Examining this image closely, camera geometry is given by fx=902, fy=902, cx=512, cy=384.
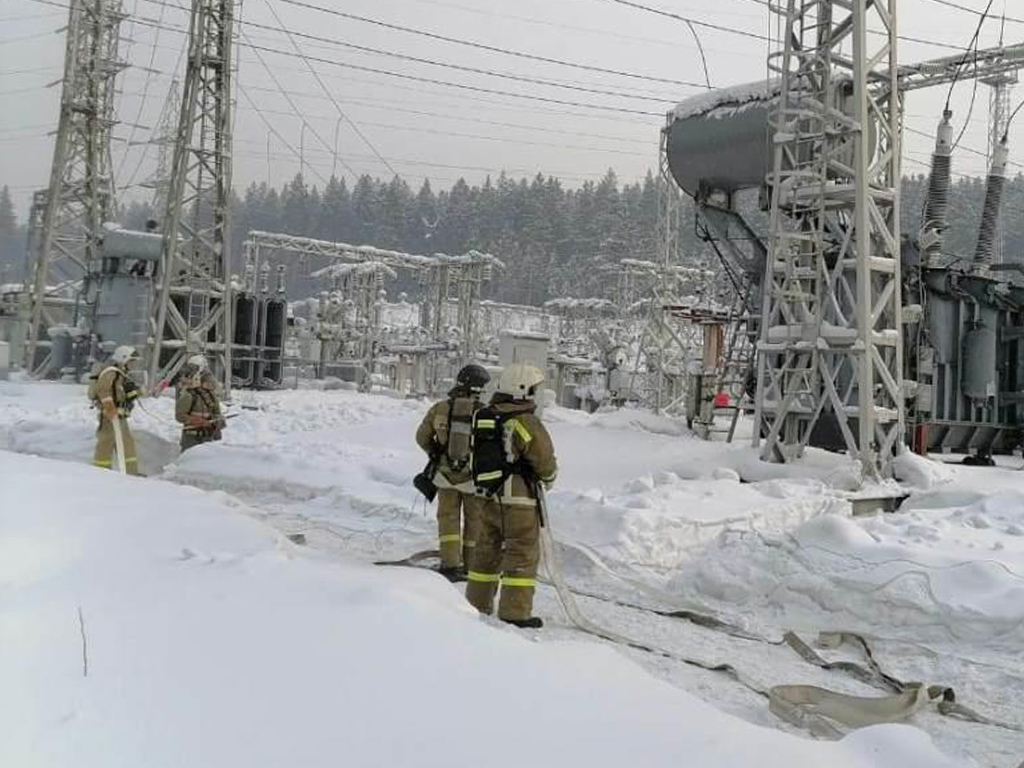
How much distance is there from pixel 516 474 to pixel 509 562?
0.60 meters

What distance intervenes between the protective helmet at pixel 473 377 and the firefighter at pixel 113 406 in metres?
5.93

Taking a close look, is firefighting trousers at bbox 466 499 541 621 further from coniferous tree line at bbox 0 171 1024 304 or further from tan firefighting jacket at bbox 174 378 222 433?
coniferous tree line at bbox 0 171 1024 304

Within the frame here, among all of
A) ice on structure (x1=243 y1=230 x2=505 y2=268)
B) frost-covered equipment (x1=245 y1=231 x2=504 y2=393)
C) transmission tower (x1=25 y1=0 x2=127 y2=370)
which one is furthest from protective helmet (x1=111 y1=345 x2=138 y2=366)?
ice on structure (x1=243 y1=230 x2=505 y2=268)

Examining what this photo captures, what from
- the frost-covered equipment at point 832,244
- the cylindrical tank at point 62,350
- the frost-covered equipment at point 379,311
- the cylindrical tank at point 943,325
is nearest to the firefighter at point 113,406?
the frost-covered equipment at point 832,244

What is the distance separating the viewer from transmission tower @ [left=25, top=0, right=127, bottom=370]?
2789 cm

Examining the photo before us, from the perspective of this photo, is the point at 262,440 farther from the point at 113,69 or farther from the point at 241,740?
the point at 113,69

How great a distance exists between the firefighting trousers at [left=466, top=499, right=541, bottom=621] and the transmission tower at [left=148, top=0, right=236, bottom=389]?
15.4 metres

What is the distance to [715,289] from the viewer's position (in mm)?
49375

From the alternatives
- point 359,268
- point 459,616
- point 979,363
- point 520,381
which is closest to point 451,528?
point 520,381

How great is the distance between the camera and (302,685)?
349 centimetres

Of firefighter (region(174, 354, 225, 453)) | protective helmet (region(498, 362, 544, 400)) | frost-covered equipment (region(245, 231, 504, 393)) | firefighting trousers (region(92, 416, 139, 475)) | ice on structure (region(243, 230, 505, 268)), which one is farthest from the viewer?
ice on structure (region(243, 230, 505, 268))

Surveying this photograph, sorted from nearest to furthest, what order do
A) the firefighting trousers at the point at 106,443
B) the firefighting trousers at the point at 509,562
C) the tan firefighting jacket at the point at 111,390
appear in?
the firefighting trousers at the point at 509,562 → the tan firefighting jacket at the point at 111,390 → the firefighting trousers at the point at 106,443

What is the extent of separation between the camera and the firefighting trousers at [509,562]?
20.1 ft

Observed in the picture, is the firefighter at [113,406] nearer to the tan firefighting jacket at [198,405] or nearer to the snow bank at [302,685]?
the tan firefighting jacket at [198,405]
